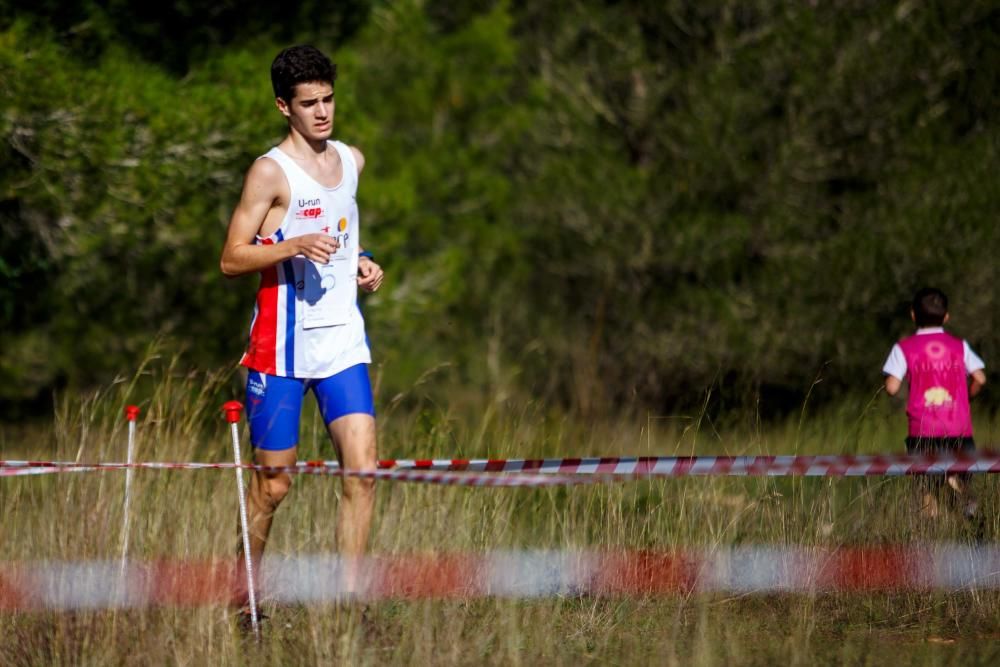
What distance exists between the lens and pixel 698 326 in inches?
762

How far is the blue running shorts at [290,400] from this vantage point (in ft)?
20.2

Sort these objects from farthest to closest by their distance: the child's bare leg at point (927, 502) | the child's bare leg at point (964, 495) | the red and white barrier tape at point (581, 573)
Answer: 1. the child's bare leg at point (964, 495)
2. the child's bare leg at point (927, 502)
3. the red and white barrier tape at point (581, 573)

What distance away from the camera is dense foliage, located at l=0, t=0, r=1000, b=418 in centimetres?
1322

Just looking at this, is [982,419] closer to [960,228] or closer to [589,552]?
[589,552]

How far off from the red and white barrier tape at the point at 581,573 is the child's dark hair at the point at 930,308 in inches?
80.8

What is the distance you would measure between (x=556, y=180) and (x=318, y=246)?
14984 mm

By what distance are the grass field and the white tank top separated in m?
0.77

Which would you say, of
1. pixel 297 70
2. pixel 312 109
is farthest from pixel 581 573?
pixel 297 70

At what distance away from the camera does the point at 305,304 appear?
243 inches

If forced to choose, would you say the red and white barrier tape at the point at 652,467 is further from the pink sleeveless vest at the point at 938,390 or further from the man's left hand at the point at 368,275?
the pink sleeveless vest at the point at 938,390

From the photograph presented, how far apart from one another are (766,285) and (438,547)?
12566 millimetres

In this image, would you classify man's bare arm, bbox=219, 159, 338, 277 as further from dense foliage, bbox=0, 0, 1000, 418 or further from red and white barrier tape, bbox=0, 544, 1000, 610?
dense foliage, bbox=0, 0, 1000, 418

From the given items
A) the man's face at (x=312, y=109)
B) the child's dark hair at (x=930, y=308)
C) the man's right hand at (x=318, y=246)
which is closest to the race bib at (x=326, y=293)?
the man's right hand at (x=318, y=246)

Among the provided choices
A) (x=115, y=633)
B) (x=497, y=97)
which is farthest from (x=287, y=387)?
(x=497, y=97)
